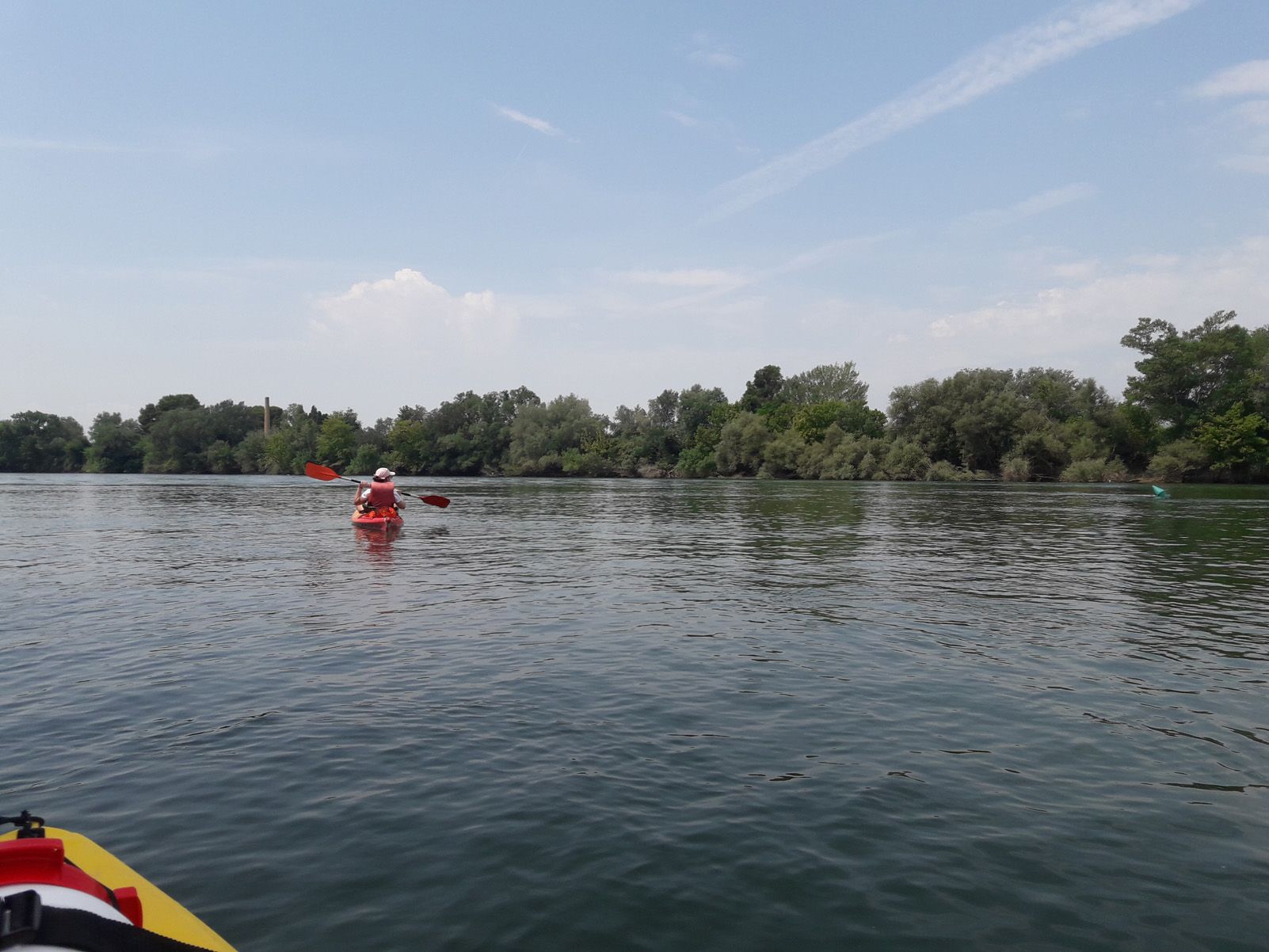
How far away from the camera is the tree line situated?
298ft

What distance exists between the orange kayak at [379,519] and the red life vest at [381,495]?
7.5 inches

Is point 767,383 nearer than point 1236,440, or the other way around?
point 1236,440

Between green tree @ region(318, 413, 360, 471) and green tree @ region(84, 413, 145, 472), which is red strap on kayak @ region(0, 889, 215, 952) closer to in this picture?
green tree @ region(318, 413, 360, 471)

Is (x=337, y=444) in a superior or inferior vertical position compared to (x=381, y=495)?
superior

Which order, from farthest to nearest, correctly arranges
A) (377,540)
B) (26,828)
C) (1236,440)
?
(1236,440), (377,540), (26,828)

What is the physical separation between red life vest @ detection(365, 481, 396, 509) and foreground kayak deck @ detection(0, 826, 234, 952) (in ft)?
87.1

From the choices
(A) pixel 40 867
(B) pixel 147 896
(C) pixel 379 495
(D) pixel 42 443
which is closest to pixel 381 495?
(C) pixel 379 495

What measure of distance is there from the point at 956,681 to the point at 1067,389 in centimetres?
11421

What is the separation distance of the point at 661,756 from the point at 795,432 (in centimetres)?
10720

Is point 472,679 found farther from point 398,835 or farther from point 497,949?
point 497,949

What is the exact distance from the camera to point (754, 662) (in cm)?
1185

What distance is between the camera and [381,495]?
31.3m

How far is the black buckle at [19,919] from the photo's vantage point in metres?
3.42

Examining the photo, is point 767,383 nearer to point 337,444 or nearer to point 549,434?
point 549,434
